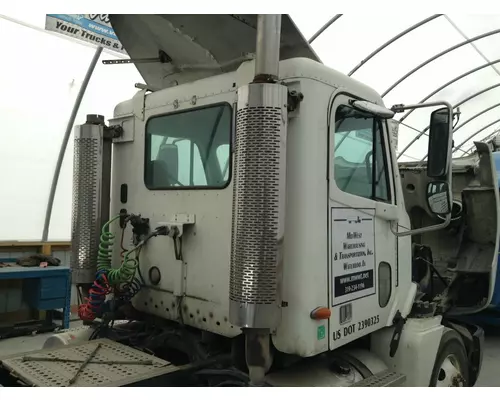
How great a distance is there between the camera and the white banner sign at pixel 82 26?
634cm

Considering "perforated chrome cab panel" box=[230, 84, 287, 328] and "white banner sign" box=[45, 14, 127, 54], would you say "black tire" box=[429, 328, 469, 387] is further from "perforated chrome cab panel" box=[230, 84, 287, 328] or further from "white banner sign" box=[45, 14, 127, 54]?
"white banner sign" box=[45, 14, 127, 54]

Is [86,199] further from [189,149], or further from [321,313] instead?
[321,313]

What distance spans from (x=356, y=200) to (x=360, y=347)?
114cm

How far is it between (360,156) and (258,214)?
115cm

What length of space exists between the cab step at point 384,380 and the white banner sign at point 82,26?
5.37 meters

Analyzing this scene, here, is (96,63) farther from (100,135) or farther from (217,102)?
(217,102)

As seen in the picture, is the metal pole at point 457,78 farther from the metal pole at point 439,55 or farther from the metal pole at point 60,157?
the metal pole at point 60,157

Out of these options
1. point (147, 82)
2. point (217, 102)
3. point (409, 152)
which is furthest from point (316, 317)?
point (409, 152)

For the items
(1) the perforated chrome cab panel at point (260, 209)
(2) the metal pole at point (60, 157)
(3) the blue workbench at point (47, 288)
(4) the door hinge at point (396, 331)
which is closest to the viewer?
(1) the perforated chrome cab panel at point (260, 209)

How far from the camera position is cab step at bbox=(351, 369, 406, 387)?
8.89 feet

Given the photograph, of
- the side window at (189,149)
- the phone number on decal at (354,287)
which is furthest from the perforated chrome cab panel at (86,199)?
the phone number on decal at (354,287)

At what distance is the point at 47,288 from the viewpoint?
22.9 feet

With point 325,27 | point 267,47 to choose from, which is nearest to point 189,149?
point 267,47

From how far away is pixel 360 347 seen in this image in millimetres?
3320
